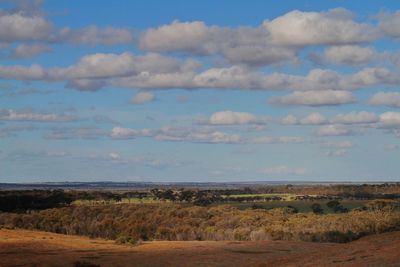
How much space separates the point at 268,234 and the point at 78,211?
107ft

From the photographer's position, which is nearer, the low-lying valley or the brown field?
the brown field

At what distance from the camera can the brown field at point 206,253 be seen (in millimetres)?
25125

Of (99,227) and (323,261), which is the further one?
(99,227)

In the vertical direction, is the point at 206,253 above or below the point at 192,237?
above

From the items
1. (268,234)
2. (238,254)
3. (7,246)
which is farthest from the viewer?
(268,234)

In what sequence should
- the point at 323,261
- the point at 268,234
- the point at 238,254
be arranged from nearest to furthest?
the point at 323,261 < the point at 238,254 < the point at 268,234

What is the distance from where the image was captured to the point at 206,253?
38344 mm

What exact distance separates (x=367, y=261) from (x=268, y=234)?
37.8 meters

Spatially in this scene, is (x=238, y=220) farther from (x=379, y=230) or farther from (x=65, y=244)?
(x=65, y=244)

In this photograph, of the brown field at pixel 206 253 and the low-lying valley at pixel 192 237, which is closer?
the brown field at pixel 206 253

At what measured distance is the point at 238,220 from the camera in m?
71.9

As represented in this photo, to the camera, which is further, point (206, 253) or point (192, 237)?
point (192, 237)

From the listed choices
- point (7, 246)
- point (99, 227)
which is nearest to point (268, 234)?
point (99, 227)

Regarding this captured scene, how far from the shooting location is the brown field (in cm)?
2512
